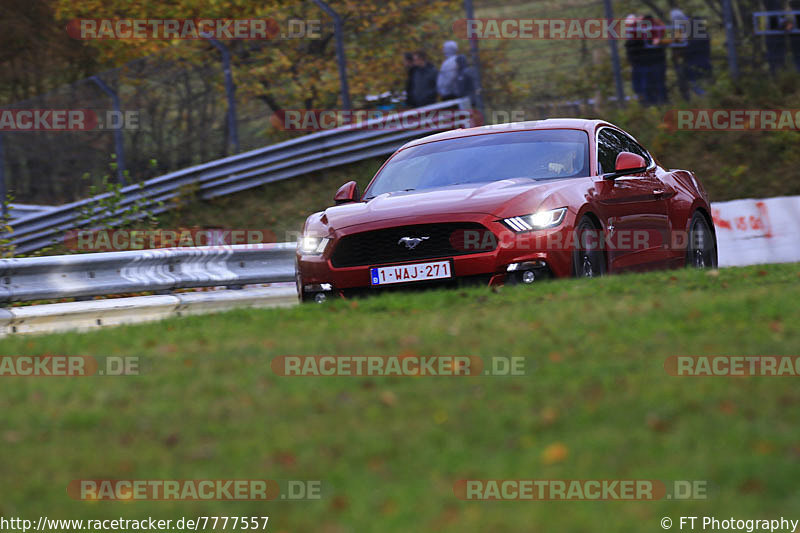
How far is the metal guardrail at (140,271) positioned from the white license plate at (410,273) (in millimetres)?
3664

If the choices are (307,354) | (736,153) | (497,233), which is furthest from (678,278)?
(736,153)

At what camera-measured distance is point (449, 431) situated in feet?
14.8

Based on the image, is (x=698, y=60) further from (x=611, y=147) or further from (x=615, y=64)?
(x=611, y=147)

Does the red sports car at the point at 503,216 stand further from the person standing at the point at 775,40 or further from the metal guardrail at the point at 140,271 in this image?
the person standing at the point at 775,40

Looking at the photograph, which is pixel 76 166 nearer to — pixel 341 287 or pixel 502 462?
pixel 341 287

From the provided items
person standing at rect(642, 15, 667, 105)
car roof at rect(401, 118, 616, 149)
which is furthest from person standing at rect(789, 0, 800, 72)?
car roof at rect(401, 118, 616, 149)

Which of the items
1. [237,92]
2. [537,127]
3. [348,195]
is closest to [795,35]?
[237,92]

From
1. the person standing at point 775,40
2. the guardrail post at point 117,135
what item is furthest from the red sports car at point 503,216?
the guardrail post at point 117,135

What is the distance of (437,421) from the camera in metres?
4.67

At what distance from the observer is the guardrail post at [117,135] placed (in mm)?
20312

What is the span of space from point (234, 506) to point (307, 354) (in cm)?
212

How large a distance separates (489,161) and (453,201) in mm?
1169

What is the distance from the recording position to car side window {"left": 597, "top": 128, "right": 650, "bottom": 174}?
10047 millimetres

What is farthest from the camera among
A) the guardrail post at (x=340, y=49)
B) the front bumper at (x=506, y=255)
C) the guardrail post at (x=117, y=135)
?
the guardrail post at (x=117, y=135)
